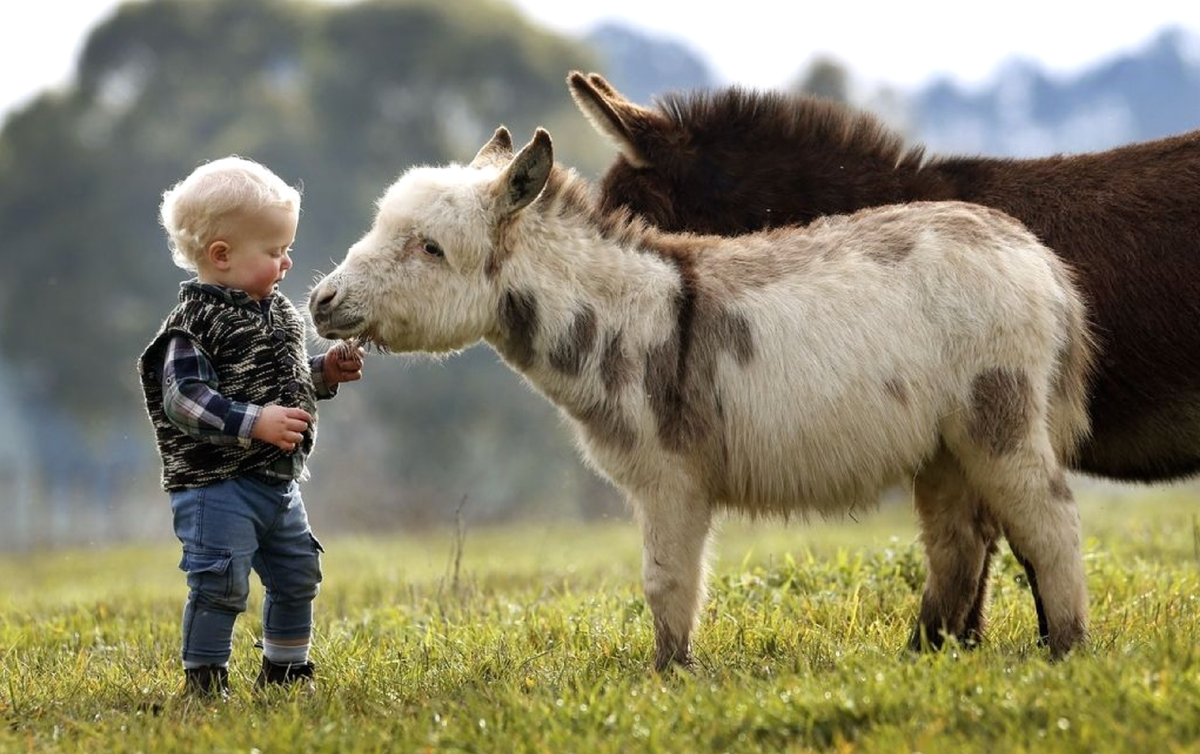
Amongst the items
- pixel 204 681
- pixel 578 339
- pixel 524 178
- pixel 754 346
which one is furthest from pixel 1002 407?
pixel 204 681

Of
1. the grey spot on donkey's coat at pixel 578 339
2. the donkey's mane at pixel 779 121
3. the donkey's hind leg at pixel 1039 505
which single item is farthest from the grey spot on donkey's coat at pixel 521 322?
the donkey's mane at pixel 779 121

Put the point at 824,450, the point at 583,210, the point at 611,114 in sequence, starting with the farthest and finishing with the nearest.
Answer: the point at 611,114 → the point at 583,210 → the point at 824,450

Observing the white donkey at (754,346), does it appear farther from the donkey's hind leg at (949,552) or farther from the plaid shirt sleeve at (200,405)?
the plaid shirt sleeve at (200,405)

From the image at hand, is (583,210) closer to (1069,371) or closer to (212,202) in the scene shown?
(212,202)

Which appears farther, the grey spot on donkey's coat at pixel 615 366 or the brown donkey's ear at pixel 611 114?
the brown donkey's ear at pixel 611 114

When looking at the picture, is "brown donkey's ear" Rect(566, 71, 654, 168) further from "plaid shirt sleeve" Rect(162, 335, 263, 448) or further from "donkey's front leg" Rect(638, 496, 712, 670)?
"plaid shirt sleeve" Rect(162, 335, 263, 448)

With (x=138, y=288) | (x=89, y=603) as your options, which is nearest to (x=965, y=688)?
(x=89, y=603)

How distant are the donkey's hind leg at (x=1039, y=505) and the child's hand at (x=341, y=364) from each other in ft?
7.53

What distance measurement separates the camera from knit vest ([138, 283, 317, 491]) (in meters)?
5.30

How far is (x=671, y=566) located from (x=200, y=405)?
70.3 inches

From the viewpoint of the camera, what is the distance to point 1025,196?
19.6 ft

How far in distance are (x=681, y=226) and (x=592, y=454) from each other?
1.60 metres

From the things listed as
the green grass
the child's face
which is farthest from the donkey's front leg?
the child's face

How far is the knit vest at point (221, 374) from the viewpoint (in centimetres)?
530
